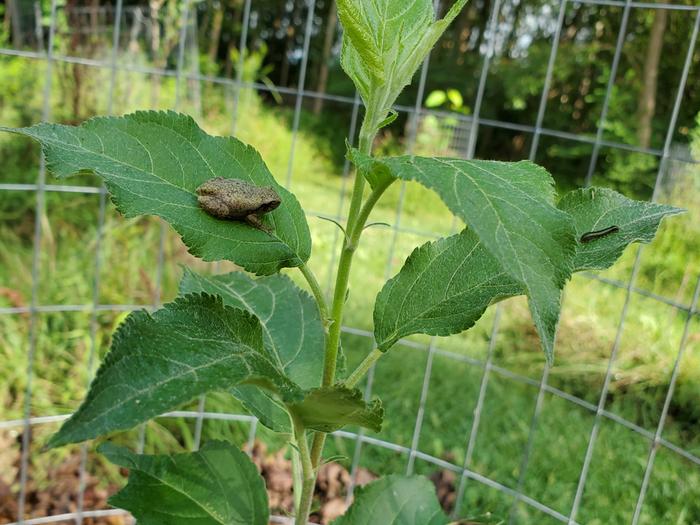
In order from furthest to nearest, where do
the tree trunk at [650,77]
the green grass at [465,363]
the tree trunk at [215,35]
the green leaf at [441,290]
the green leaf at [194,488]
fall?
the tree trunk at [650,77] < the tree trunk at [215,35] < the green grass at [465,363] < the green leaf at [194,488] < the green leaf at [441,290]

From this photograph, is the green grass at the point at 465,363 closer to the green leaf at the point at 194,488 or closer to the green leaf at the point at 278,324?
the green leaf at the point at 278,324

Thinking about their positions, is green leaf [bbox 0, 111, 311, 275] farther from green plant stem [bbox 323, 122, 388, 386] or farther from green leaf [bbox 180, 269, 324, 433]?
green leaf [bbox 180, 269, 324, 433]

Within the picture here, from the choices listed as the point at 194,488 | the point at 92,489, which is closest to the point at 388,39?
the point at 194,488

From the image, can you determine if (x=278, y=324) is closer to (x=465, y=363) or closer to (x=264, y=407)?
(x=264, y=407)

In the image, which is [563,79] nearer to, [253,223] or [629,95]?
[629,95]

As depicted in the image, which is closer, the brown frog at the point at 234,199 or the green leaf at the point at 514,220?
the green leaf at the point at 514,220

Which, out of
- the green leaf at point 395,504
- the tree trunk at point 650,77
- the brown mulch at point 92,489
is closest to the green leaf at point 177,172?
the green leaf at point 395,504
